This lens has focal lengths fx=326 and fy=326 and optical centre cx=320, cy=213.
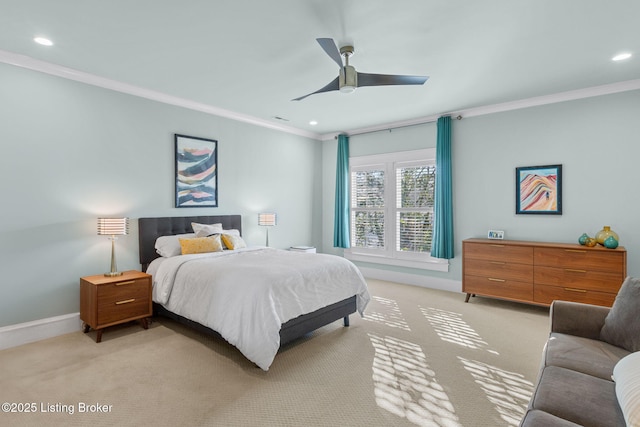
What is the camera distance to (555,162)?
4309 millimetres

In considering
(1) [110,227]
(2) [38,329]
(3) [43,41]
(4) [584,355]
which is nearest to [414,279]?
(4) [584,355]

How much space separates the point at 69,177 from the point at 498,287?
209 inches

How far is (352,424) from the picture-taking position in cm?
204

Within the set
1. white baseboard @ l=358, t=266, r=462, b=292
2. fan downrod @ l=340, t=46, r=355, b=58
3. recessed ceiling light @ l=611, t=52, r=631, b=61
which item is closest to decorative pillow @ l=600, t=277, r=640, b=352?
recessed ceiling light @ l=611, t=52, r=631, b=61

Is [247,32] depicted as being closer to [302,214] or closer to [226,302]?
[226,302]

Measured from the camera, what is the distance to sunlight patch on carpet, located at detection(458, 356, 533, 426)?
216 centimetres

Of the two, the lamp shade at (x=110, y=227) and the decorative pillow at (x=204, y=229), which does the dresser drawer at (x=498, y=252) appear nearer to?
the decorative pillow at (x=204, y=229)

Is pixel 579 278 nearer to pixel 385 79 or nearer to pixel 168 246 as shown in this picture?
pixel 385 79

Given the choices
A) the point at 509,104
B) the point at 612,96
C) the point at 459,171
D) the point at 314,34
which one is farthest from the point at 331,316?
the point at 612,96

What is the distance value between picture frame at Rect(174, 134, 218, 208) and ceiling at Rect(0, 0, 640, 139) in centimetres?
66

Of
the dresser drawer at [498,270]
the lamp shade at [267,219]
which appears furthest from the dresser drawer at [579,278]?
the lamp shade at [267,219]

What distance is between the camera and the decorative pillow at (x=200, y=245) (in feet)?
12.9

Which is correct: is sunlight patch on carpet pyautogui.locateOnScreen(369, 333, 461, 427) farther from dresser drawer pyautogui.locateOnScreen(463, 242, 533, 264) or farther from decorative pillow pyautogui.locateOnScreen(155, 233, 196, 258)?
decorative pillow pyautogui.locateOnScreen(155, 233, 196, 258)

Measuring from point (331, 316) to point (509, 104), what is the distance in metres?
3.84
